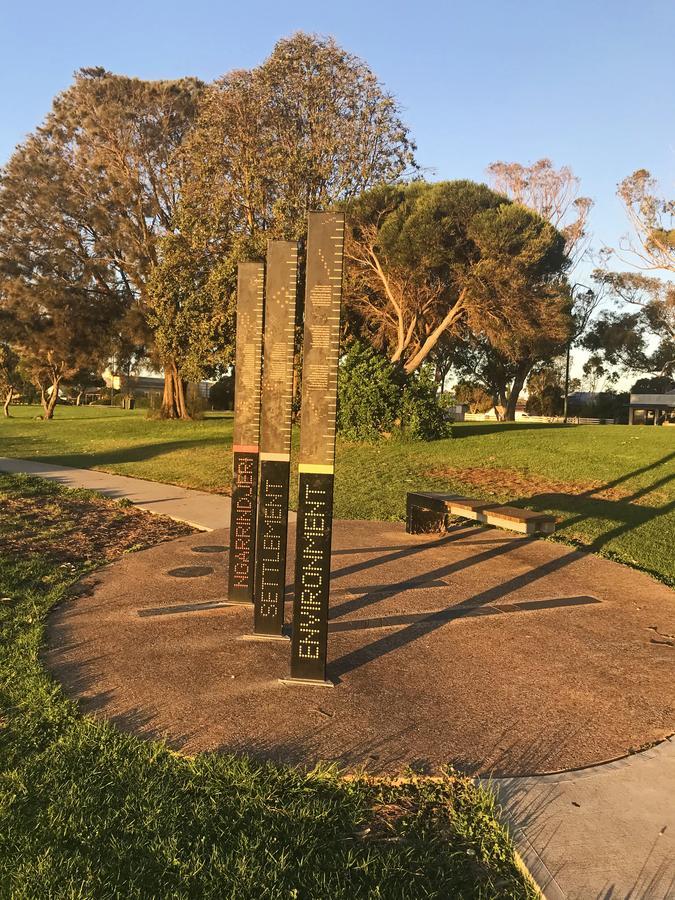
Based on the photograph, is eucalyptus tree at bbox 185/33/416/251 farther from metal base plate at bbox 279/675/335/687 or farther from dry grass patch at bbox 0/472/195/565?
metal base plate at bbox 279/675/335/687

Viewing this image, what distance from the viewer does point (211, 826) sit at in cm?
280

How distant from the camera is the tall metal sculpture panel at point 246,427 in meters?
5.50

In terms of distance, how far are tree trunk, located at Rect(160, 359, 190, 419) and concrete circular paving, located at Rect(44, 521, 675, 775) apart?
1114 inches

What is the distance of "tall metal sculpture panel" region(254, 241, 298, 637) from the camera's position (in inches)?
189

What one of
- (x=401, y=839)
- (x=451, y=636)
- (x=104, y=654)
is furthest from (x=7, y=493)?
(x=401, y=839)

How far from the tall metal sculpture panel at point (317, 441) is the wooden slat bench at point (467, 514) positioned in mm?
3830

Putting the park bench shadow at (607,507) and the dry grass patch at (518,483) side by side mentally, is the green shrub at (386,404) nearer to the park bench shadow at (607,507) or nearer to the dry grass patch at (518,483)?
the dry grass patch at (518,483)

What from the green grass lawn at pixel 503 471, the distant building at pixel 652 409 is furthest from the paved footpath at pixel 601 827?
the distant building at pixel 652 409

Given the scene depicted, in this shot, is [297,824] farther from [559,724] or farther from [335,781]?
[559,724]

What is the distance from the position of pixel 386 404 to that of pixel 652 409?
4257 centimetres

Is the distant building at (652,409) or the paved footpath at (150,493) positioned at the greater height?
the distant building at (652,409)

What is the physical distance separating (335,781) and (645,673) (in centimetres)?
265

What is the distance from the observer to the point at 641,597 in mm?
6570

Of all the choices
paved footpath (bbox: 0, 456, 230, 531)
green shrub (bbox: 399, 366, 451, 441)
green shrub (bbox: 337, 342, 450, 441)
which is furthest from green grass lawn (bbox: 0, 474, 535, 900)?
green shrub (bbox: 399, 366, 451, 441)
